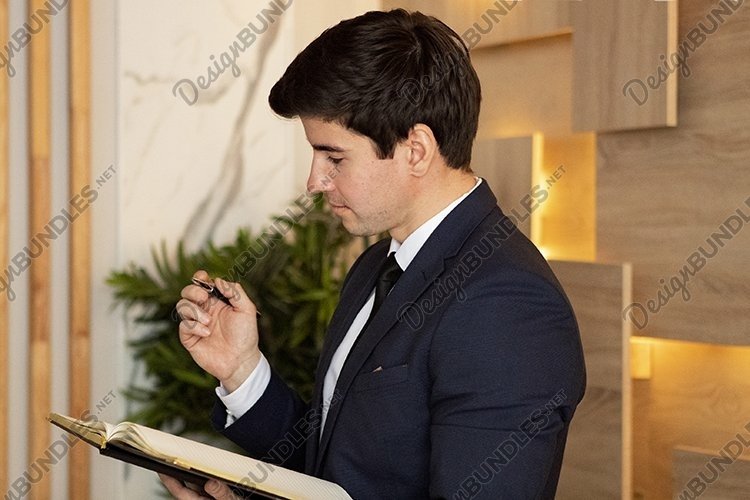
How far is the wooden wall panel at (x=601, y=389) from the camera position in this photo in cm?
246

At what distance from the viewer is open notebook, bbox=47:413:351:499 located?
4.25ft

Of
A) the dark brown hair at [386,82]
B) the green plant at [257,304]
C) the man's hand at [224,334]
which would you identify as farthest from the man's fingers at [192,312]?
the green plant at [257,304]

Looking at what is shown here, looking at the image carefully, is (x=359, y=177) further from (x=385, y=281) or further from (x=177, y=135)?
(x=177, y=135)

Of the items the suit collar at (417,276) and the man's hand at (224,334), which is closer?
the suit collar at (417,276)

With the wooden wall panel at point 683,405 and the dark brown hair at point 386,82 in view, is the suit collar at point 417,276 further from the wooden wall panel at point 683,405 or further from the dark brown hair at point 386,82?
the wooden wall panel at point 683,405

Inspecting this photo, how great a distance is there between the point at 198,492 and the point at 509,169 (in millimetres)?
1560

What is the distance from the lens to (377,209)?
5.02 ft

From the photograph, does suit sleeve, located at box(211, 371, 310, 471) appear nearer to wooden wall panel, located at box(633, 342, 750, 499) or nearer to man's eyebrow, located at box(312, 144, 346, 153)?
man's eyebrow, located at box(312, 144, 346, 153)

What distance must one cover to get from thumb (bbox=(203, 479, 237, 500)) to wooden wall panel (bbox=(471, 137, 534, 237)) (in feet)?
4.86

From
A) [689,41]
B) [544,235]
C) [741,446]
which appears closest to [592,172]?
[544,235]

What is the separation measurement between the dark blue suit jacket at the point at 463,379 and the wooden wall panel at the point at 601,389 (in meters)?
1.03

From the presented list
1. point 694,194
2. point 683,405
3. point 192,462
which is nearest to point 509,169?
→ point 694,194

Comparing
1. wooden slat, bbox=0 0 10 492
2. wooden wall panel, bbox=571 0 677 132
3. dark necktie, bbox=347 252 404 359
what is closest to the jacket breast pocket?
dark necktie, bbox=347 252 404 359

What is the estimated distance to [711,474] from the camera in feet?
7.45
